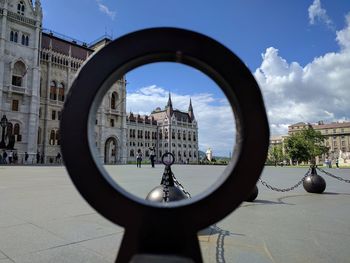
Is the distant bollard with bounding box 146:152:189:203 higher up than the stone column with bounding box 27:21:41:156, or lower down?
lower down

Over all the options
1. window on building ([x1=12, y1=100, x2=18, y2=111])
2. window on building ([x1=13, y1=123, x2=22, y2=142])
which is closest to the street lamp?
window on building ([x1=13, y1=123, x2=22, y2=142])

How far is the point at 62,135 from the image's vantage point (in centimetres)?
200

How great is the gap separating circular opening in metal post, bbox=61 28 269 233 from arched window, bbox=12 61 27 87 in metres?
44.3

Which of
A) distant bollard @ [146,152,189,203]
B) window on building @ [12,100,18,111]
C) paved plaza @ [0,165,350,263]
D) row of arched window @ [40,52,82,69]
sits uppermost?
row of arched window @ [40,52,82,69]

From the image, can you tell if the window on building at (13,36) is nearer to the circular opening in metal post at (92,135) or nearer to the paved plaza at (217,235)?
the paved plaza at (217,235)

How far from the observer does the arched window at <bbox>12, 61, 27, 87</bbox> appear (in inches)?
1591

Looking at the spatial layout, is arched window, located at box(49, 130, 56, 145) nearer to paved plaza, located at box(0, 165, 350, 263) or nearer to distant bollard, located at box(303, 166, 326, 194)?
paved plaza, located at box(0, 165, 350, 263)

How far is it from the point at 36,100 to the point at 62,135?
43.7 m

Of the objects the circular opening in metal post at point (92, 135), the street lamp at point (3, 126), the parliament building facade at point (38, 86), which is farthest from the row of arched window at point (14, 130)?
the circular opening in metal post at point (92, 135)

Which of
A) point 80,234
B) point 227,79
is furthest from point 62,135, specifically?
point 80,234

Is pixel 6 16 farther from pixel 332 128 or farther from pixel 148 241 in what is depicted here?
pixel 332 128

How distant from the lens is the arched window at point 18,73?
40.4 m

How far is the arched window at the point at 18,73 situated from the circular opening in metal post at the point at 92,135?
4433cm

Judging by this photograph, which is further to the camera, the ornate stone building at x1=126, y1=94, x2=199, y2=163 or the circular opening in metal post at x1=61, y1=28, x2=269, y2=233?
the ornate stone building at x1=126, y1=94, x2=199, y2=163
